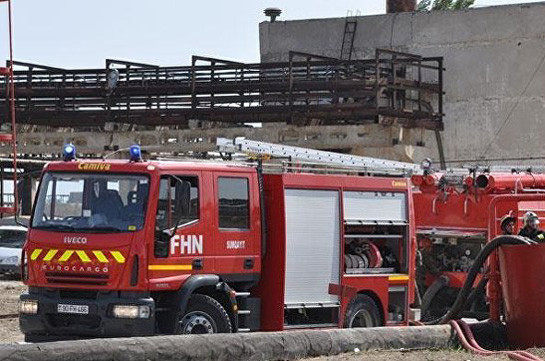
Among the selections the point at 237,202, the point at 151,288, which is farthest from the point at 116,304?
the point at 237,202

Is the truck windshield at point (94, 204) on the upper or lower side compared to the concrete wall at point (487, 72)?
lower

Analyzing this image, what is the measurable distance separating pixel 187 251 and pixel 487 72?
25643 millimetres

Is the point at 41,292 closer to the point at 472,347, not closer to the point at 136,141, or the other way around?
the point at 472,347

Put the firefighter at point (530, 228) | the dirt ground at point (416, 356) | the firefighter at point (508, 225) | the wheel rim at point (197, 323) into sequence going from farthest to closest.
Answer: the firefighter at point (508, 225)
the firefighter at point (530, 228)
the wheel rim at point (197, 323)
the dirt ground at point (416, 356)

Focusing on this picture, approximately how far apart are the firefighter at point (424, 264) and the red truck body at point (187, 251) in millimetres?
4498

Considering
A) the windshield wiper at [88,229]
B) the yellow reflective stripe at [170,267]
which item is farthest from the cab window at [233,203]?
the windshield wiper at [88,229]

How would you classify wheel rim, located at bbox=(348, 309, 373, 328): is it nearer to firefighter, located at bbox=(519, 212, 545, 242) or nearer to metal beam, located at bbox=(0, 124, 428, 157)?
firefighter, located at bbox=(519, 212, 545, 242)

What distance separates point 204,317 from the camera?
1384cm

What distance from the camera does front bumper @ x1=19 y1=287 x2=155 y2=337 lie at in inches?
518

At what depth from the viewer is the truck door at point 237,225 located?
14.3 m

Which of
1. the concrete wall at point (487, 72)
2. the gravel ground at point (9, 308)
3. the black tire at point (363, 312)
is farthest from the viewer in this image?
the concrete wall at point (487, 72)

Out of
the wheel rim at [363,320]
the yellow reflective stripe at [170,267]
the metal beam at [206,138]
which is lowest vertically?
the wheel rim at [363,320]

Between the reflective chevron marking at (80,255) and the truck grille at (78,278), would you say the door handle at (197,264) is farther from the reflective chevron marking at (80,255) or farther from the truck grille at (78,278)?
the truck grille at (78,278)

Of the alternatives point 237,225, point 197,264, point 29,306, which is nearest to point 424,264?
point 237,225
